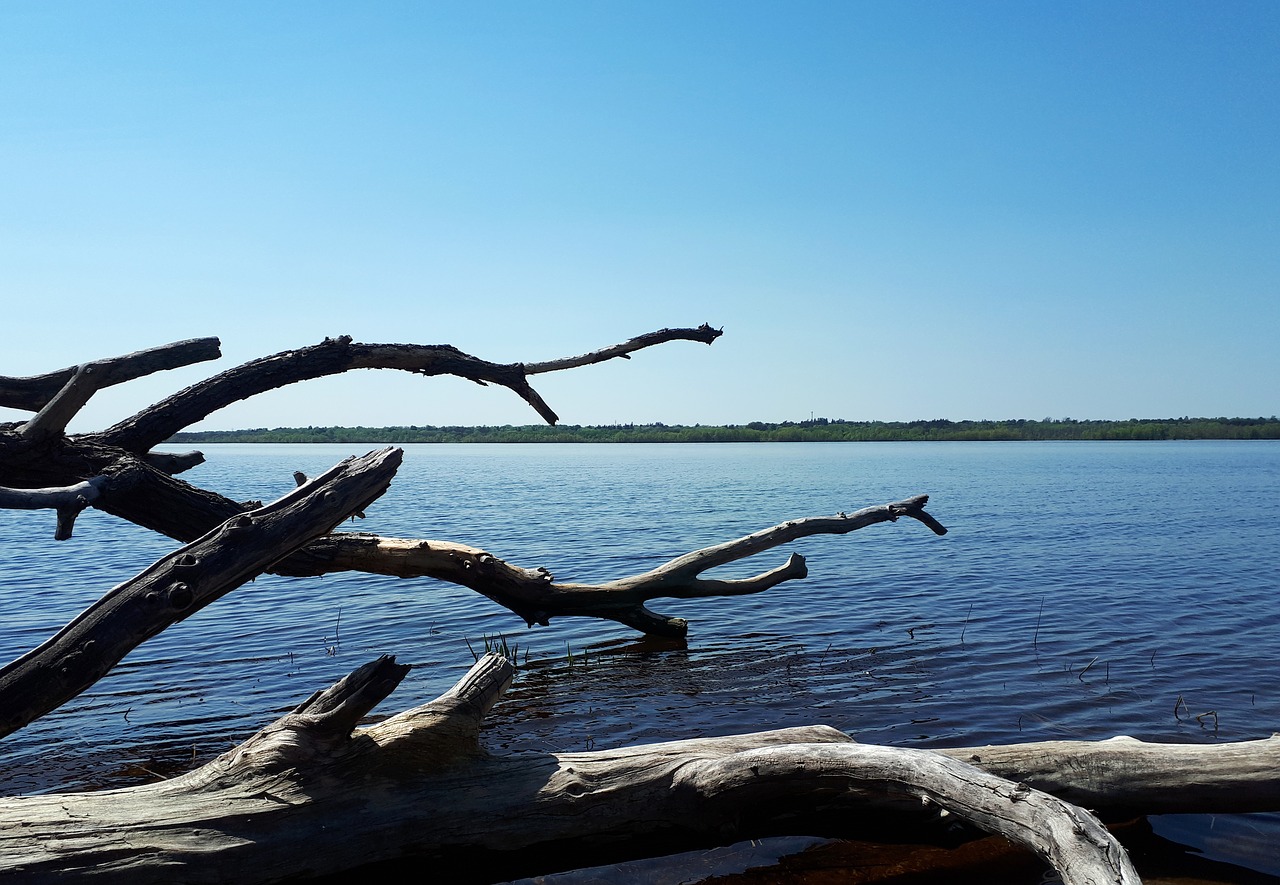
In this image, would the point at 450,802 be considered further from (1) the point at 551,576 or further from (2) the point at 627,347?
(1) the point at 551,576

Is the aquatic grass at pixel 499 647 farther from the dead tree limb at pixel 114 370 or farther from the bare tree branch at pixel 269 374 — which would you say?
the dead tree limb at pixel 114 370

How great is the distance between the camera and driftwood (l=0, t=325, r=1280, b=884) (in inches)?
145

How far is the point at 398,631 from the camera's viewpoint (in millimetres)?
11477

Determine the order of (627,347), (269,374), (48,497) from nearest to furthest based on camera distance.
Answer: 1. (48,497)
2. (269,374)
3. (627,347)

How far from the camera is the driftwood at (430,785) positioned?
12.1 feet

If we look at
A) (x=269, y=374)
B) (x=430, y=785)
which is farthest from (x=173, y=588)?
(x=269, y=374)

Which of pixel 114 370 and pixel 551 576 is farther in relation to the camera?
pixel 551 576

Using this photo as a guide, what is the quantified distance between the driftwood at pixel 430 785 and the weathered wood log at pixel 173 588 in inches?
0.4

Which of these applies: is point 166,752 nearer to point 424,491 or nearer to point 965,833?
point 965,833

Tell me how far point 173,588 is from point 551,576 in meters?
5.24

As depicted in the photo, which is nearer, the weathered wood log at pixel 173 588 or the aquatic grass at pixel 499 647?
the weathered wood log at pixel 173 588

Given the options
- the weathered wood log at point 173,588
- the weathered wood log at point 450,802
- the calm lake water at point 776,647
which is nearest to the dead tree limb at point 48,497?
the weathered wood log at point 173,588

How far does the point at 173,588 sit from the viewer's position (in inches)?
160

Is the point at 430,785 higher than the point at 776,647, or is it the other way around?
the point at 430,785
